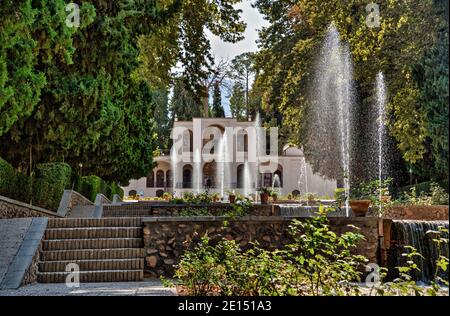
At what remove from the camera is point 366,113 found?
1967 cm

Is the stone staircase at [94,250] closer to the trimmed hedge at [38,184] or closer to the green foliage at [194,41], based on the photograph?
the trimmed hedge at [38,184]

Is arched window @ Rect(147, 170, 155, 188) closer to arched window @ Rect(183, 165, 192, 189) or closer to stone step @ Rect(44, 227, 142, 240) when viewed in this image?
arched window @ Rect(183, 165, 192, 189)

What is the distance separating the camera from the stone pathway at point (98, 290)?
210 inches

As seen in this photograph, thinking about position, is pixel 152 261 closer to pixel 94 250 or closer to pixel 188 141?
pixel 94 250

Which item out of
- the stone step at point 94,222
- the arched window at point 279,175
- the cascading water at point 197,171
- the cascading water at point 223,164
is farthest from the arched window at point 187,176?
the stone step at point 94,222

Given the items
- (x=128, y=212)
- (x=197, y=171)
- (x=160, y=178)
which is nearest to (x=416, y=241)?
(x=128, y=212)

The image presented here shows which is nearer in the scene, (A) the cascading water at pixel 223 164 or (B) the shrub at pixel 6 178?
(B) the shrub at pixel 6 178

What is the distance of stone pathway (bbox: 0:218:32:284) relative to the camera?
257 inches

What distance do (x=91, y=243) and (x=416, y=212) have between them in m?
6.15

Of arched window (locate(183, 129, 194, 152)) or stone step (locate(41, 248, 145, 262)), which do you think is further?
arched window (locate(183, 129, 194, 152))

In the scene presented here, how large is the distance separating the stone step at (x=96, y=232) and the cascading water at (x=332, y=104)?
12.3 m

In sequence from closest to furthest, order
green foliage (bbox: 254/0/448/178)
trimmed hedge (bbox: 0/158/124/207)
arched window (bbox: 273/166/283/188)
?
1. trimmed hedge (bbox: 0/158/124/207)
2. green foliage (bbox: 254/0/448/178)
3. arched window (bbox: 273/166/283/188)

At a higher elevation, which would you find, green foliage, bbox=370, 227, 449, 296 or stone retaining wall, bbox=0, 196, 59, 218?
stone retaining wall, bbox=0, 196, 59, 218

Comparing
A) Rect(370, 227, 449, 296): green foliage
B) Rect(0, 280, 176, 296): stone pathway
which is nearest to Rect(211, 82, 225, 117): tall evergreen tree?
Rect(0, 280, 176, 296): stone pathway
